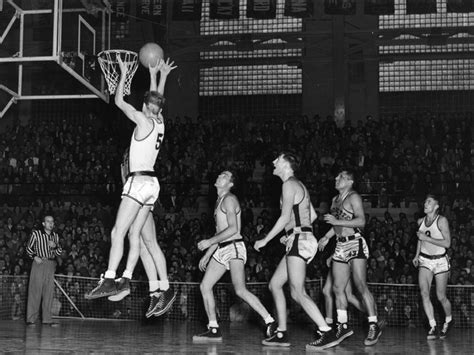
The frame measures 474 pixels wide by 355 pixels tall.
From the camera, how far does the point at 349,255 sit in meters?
10.2

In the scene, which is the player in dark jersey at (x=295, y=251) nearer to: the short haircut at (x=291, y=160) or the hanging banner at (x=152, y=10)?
the short haircut at (x=291, y=160)

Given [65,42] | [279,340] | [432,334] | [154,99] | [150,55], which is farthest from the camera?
[65,42]

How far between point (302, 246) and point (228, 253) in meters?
1.20

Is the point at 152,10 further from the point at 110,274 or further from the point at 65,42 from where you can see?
the point at 110,274

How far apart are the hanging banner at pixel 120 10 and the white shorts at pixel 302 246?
1111 cm

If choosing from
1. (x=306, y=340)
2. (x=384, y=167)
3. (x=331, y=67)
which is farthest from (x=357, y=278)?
(x=331, y=67)

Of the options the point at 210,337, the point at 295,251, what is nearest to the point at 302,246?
the point at 295,251

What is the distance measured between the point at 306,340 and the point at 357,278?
4.31 ft

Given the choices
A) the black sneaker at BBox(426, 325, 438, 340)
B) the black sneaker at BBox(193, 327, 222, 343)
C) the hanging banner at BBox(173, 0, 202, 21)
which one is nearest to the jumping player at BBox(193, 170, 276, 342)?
the black sneaker at BBox(193, 327, 222, 343)

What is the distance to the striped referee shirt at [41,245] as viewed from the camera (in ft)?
43.5

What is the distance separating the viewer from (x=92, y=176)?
66.3 ft

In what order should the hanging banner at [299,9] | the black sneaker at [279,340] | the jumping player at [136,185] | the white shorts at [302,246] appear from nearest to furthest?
the jumping player at [136,185] → the white shorts at [302,246] → the black sneaker at [279,340] → the hanging banner at [299,9]

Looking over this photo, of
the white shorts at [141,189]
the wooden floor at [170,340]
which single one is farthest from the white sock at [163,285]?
the white shorts at [141,189]

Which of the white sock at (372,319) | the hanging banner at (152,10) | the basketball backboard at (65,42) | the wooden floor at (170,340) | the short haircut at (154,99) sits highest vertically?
the hanging banner at (152,10)
